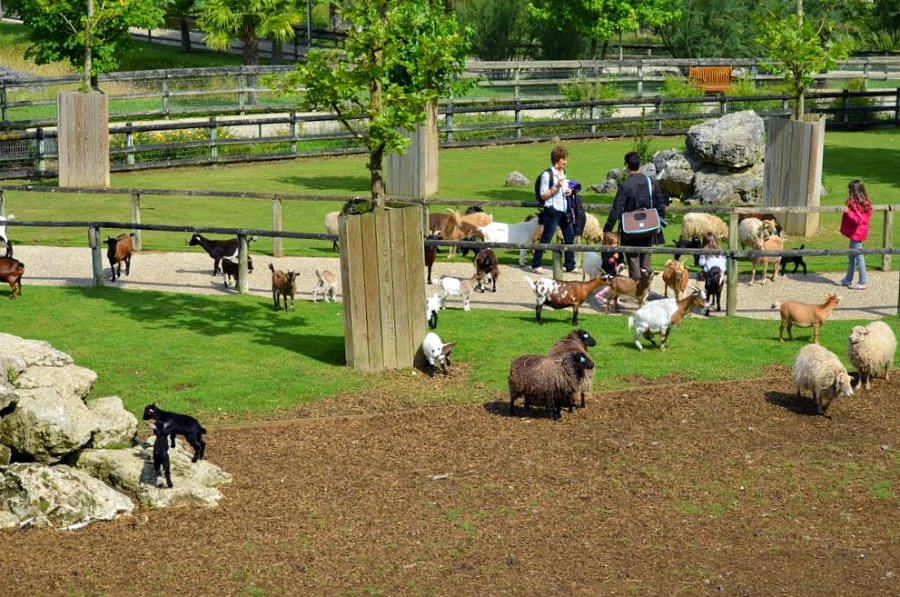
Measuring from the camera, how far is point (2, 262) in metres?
17.1

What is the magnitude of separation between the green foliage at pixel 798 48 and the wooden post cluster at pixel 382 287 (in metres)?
11.7

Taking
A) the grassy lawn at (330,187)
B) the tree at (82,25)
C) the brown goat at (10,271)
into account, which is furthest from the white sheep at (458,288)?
the tree at (82,25)

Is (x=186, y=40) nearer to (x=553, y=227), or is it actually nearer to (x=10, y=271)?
(x=553, y=227)

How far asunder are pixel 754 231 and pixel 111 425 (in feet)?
41.7

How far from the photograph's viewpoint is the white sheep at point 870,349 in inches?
520

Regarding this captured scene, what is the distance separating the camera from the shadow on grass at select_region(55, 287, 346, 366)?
1512cm

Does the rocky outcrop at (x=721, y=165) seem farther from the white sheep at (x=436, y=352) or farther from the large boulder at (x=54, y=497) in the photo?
the large boulder at (x=54, y=497)

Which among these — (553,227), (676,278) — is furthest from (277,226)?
(676,278)

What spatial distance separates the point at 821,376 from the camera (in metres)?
12.4

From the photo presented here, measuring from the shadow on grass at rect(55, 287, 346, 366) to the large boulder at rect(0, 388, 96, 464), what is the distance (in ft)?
14.5

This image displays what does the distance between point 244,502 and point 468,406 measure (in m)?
3.13

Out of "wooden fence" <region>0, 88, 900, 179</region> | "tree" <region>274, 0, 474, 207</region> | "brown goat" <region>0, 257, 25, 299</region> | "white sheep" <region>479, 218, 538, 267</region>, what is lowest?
"brown goat" <region>0, 257, 25, 299</region>

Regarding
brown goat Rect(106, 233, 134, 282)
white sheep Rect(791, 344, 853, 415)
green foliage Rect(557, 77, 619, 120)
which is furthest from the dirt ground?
green foliage Rect(557, 77, 619, 120)

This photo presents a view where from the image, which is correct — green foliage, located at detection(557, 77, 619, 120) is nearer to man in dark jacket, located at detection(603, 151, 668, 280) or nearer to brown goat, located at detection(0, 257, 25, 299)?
man in dark jacket, located at detection(603, 151, 668, 280)
